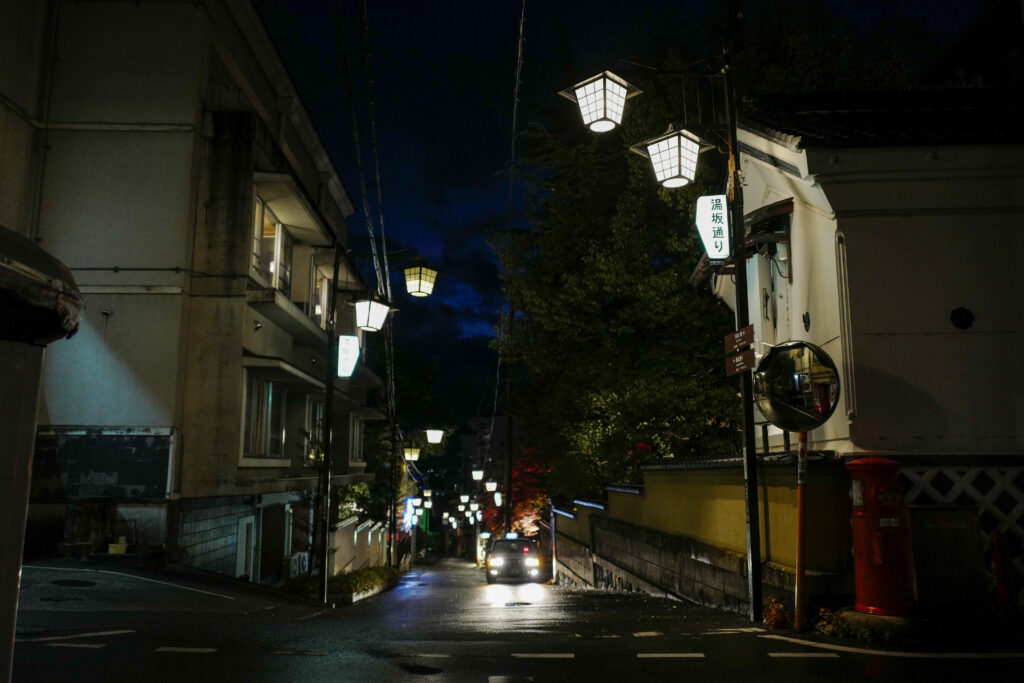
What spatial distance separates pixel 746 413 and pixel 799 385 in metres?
0.84

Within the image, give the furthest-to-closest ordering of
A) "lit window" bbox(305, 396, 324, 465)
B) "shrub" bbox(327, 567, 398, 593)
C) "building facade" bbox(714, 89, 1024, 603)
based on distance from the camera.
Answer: "lit window" bbox(305, 396, 324, 465) < "shrub" bbox(327, 567, 398, 593) < "building facade" bbox(714, 89, 1024, 603)

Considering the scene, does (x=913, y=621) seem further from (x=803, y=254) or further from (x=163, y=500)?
(x=163, y=500)

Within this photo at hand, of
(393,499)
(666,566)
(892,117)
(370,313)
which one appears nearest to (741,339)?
(892,117)

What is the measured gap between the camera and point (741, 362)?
11.0 m

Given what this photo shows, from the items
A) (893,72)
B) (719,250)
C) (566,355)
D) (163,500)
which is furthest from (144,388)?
(893,72)

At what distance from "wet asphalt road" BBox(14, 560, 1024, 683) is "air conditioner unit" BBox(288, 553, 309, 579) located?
14302mm

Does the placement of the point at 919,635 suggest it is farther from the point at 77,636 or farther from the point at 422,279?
the point at 422,279

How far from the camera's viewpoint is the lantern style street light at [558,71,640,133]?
42.6ft

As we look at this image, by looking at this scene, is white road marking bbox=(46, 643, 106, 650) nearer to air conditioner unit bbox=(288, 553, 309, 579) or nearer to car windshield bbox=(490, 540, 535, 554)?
air conditioner unit bbox=(288, 553, 309, 579)

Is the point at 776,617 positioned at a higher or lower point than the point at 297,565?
higher

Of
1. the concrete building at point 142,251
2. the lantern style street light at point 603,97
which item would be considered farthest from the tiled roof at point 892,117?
the concrete building at point 142,251

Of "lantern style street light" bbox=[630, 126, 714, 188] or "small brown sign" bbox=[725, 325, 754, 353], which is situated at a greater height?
"lantern style street light" bbox=[630, 126, 714, 188]

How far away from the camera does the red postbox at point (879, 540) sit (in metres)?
8.59

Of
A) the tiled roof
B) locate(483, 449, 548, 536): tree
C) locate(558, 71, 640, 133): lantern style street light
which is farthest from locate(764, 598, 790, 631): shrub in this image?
locate(483, 449, 548, 536): tree
